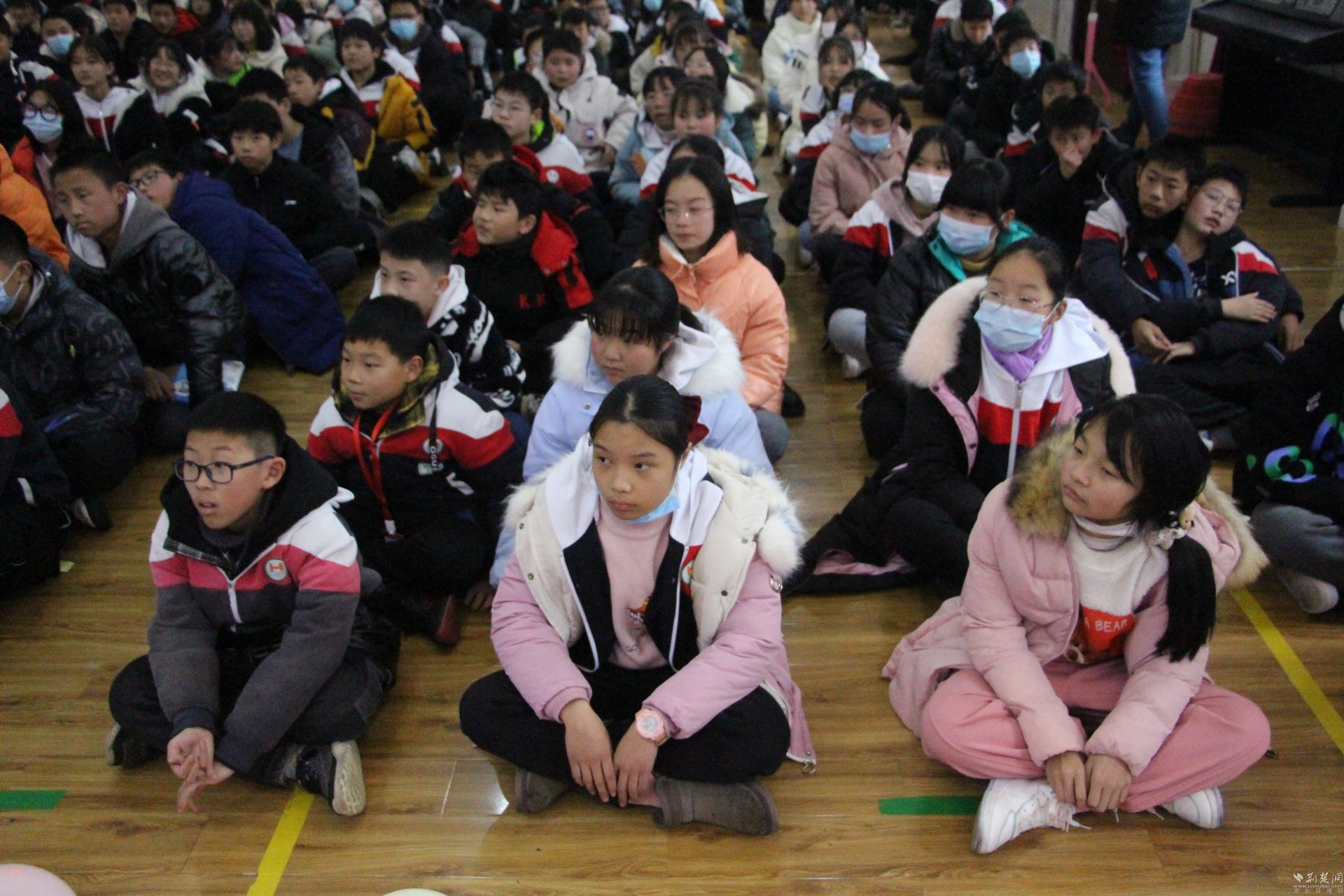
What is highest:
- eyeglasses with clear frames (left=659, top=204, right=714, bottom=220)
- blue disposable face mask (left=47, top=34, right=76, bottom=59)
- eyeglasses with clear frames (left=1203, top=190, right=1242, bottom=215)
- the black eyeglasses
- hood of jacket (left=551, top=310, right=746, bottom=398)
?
blue disposable face mask (left=47, top=34, right=76, bottom=59)

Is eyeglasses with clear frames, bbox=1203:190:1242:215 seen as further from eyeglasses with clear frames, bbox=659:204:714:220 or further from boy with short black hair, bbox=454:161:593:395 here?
boy with short black hair, bbox=454:161:593:395

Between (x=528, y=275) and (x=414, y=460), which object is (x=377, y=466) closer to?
(x=414, y=460)

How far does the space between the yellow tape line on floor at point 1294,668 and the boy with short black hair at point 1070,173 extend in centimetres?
188

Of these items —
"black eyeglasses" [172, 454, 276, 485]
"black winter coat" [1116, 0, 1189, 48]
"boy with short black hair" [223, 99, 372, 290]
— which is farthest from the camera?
Result: "black winter coat" [1116, 0, 1189, 48]

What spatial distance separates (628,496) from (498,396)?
135 cm

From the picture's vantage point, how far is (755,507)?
6.23ft

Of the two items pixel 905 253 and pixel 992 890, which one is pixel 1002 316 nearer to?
pixel 905 253

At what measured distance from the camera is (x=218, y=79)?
548 cm

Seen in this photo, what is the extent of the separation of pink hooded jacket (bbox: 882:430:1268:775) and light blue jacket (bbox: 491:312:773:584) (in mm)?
578

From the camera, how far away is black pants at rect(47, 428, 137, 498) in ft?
9.21

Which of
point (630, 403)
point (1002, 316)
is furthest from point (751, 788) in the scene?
point (1002, 316)

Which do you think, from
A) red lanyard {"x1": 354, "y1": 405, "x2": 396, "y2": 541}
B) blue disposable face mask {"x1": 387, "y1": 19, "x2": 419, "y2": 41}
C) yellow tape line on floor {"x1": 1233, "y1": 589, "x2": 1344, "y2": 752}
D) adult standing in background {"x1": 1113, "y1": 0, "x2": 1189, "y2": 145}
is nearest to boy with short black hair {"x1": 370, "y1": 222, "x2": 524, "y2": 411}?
red lanyard {"x1": 354, "y1": 405, "x2": 396, "y2": 541}

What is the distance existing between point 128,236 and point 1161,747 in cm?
288

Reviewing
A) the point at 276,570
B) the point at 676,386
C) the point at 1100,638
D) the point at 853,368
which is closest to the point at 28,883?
the point at 276,570
